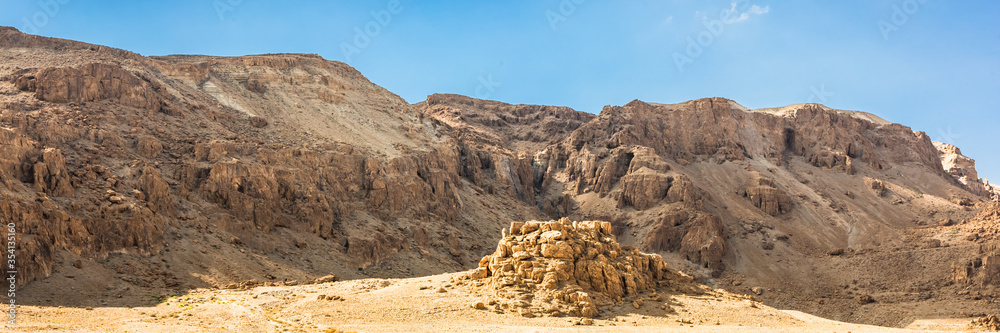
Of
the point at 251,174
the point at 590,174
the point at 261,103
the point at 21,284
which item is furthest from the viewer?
the point at 590,174

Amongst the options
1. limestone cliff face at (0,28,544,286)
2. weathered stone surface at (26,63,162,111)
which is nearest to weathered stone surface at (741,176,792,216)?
limestone cliff face at (0,28,544,286)

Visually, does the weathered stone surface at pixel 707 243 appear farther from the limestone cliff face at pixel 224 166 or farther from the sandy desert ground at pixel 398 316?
the sandy desert ground at pixel 398 316

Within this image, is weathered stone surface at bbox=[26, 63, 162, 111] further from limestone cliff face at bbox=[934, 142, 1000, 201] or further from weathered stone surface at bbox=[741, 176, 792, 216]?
limestone cliff face at bbox=[934, 142, 1000, 201]

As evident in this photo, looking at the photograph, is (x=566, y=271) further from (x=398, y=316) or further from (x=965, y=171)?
(x=965, y=171)

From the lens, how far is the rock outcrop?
3338cm

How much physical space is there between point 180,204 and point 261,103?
88.6ft

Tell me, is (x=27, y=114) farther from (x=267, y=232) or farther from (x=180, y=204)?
(x=267, y=232)

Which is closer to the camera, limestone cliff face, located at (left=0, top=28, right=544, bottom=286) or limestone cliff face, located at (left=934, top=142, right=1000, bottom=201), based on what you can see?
limestone cliff face, located at (left=0, top=28, right=544, bottom=286)

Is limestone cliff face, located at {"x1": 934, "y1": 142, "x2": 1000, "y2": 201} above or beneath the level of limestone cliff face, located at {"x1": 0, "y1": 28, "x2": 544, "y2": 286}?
above

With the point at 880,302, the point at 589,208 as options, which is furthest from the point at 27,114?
the point at 880,302

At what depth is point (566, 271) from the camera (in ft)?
113

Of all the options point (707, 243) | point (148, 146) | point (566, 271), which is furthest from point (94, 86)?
point (707, 243)

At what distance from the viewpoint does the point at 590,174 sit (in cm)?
9631

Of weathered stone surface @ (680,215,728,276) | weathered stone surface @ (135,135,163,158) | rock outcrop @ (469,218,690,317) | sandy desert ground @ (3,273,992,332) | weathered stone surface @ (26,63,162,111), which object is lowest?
sandy desert ground @ (3,273,992,332)
